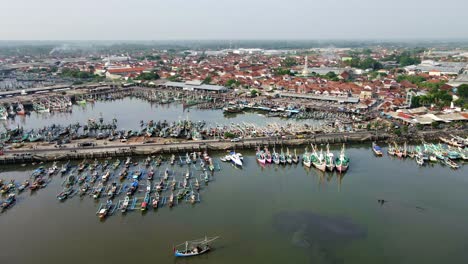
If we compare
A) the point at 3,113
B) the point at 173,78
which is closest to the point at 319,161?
the point at 3,113

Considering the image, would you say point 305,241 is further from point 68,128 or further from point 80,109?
point 80,109

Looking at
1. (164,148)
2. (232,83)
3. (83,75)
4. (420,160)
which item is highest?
(83,75)

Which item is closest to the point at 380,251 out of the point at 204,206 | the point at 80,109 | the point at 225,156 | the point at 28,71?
the point at 204,206

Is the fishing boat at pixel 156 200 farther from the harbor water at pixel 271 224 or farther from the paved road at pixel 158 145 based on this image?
the paved road at pixel 158 145

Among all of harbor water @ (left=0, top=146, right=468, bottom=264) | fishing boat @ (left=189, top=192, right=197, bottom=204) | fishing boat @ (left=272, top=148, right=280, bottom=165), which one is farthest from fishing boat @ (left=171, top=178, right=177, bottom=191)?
fishing boat @ (left=272, top=148, right=280, bottom=165)

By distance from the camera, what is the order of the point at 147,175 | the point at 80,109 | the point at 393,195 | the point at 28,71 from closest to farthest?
the point at 393,195 → the point at 147,175 → the point at 80,109 → the point at 28,71

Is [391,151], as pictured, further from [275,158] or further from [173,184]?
[173,184]
